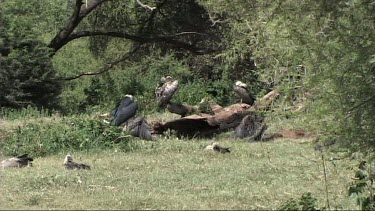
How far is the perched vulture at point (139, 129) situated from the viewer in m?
12.4

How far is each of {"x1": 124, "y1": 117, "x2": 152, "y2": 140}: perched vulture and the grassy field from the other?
98 cm

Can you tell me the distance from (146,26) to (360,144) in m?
13.0

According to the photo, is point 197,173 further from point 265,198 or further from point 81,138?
point 81,138

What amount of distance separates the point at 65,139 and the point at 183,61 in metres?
11.8

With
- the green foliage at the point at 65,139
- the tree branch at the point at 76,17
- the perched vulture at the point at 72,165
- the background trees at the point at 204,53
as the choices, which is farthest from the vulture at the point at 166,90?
the tree branch at the point at 76,17

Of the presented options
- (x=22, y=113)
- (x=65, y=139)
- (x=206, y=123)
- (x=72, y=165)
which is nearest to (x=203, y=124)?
(x=206, y=123)

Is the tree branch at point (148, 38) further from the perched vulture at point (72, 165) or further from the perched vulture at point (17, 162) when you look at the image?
the perched vulture at point (72, 165)

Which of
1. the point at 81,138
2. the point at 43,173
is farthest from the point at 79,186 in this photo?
the point at 81,138

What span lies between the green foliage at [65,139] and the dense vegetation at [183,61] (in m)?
0.02

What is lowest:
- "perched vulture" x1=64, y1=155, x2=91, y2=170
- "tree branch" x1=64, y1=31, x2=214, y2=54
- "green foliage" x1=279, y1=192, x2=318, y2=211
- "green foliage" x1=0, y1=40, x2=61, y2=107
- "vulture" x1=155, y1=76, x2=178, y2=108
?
"green foliage" x1=279, y1=192, x2=318, y2=211

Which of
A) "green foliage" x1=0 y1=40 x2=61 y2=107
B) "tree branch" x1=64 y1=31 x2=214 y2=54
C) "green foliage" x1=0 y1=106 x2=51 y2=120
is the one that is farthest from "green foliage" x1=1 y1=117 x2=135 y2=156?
"tree branch" x1=64 y1=31 x2=214 y2=54

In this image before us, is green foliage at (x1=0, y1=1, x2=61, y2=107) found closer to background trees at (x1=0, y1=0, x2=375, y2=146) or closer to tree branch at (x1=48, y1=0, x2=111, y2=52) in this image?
background trees at (x1=0, y1=0, x2=375, y2=146)

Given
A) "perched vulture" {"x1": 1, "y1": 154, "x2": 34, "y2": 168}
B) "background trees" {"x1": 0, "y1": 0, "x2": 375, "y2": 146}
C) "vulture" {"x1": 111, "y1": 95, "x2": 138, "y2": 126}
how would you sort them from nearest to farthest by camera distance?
"background trees" {"x1": 0, "y1": 0, "x2": 375, "y2": 146} < "perched vulture" {"x1": 1, "y1": 154, "x2": 34, "y2": 168} < "vulture" {"x1": 111, "y1": 95, "x2": 138, "y2": 126}

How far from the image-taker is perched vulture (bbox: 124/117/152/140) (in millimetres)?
12422
